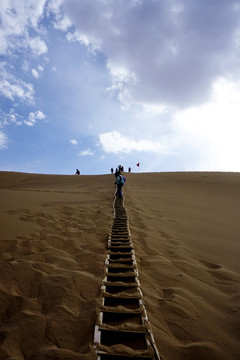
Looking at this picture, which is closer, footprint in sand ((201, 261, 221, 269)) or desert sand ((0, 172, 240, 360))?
desert sand ((0, 172, 240, 360))

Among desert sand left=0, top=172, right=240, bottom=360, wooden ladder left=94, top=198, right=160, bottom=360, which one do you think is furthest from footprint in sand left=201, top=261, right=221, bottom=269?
wooden ladder left=94, top=198, right=160, bottom=360

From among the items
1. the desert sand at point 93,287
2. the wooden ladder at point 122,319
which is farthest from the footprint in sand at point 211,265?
the wooden ladder at point 122,319

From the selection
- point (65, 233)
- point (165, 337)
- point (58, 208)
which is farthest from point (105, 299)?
point (58, 208)

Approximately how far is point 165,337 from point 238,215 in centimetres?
714

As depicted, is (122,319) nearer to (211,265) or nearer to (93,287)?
(93,287)

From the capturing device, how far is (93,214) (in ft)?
22.3

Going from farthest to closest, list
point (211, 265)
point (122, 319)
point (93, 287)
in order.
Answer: point (211, 265) < point (93, 287) < point (122, 319)

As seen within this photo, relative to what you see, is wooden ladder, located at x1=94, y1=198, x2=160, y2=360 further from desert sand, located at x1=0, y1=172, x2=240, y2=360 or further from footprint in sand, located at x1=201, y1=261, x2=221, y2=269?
footprint in sand, located at x1=201, y1=261, x2=221, y2=269

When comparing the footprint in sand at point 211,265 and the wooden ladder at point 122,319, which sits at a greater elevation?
the wooden ladder at point 122,319

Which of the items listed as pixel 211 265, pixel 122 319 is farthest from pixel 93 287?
pixel 211 265

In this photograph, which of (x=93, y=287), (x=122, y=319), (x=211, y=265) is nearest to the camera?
(x=122, y=319)

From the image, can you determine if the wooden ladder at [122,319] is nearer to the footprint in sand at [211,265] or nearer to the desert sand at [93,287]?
the desert sand at [93,287]

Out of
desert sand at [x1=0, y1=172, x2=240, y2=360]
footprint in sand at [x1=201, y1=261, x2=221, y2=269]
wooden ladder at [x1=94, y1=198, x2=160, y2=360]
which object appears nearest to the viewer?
wooden ladder at [x1=94, y1=198, x2=160, y2=360]

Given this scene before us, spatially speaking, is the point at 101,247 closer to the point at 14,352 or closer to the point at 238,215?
the point at 14,352
